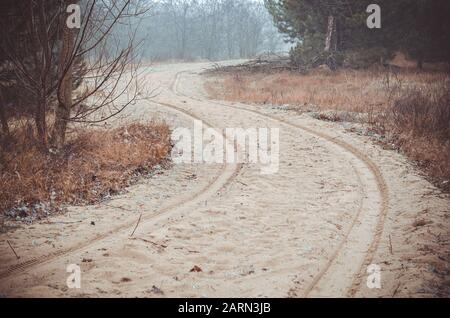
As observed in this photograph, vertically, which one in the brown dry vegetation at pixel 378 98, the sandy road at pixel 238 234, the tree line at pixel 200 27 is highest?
the tree line at pixel 200 27

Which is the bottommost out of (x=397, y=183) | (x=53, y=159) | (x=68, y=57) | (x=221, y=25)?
(x=397, y=183)

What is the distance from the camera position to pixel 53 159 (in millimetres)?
7918

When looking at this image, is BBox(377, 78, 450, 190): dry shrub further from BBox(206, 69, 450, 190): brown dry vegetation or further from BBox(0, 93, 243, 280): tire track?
BBox(0, 93, 243, 280): tire track

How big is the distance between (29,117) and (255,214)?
6351 millimetres

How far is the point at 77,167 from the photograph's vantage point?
25.3 ft

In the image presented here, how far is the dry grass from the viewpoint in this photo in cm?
650

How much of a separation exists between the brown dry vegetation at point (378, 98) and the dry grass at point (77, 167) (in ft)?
19.8

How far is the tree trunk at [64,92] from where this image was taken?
26.6 feet

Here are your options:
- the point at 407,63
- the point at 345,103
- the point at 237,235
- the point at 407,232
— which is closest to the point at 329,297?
the point at 237,235

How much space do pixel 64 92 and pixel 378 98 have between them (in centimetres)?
1086

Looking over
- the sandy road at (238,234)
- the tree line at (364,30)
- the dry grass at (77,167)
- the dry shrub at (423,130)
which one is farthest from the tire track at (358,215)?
the tree line at (364,30)

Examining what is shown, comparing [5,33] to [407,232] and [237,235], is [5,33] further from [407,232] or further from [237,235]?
[407,232]

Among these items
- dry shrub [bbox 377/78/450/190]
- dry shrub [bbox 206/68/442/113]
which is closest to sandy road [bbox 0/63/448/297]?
dry shrub [bbox 377/78/450/190]

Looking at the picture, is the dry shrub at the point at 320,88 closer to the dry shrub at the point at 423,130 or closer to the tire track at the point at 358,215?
the dry shrub at the point at 423,130
